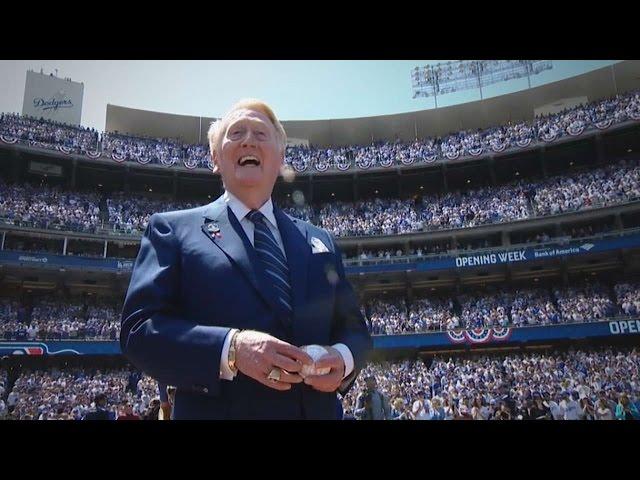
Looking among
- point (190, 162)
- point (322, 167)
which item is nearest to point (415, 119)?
point (322, 167)

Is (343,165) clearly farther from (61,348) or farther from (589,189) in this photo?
(61,348)

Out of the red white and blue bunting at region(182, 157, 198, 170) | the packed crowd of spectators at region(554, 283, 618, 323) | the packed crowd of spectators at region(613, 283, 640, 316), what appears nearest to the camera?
the packed crowd of spectators at region(613, 283, 640, 316)

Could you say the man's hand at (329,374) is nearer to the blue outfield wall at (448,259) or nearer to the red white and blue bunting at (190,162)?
the blue outfield wall at (448,259)

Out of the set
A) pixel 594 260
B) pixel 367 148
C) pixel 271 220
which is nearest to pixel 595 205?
pixel 594 260

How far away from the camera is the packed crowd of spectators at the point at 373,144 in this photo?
3550 cm

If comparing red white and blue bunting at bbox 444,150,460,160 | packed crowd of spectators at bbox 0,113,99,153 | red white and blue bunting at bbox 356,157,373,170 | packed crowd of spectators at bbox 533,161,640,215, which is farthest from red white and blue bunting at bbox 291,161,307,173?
packed crowd of spectators at bbox 533,161,640,215

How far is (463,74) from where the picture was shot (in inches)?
1976

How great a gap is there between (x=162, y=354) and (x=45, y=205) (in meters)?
38.2

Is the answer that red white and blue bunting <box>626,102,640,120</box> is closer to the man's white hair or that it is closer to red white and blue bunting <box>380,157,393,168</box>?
red white and blue bunting <box>380,157,393,168</box>

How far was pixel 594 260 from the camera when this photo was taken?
1266 inches

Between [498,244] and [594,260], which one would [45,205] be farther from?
[594,260]

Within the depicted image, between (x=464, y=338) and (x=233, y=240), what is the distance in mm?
28727

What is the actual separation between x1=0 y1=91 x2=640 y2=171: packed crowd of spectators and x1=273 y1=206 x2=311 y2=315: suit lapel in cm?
3768

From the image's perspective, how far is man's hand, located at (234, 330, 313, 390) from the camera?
1.62m
